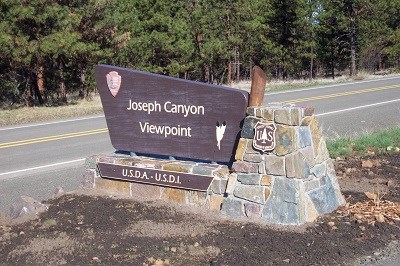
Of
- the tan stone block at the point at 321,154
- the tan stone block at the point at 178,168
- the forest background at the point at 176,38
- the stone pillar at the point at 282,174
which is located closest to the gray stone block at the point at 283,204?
the stone pillar at the point at 282,174

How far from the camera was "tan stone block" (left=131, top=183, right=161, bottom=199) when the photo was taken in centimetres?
636

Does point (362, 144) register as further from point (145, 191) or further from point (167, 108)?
point (145, 191)

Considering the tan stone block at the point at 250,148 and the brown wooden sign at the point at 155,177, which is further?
the brown wooden sign at the point at 155,177

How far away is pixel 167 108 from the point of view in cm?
636

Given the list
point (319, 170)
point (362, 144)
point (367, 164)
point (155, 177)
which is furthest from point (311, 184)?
point (362, 144)

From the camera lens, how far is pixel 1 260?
4754 millimetres

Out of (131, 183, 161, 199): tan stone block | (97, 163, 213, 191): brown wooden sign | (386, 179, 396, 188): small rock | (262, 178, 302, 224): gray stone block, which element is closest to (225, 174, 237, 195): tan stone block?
(97, 163, 213, 191): brown wooden sign

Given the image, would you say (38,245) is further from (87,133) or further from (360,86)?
(360,86)

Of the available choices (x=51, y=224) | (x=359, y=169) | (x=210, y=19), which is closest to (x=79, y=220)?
(x=51, y=224)

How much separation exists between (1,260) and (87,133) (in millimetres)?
8602

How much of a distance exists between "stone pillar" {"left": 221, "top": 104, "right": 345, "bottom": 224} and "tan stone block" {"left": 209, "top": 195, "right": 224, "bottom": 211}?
0.14m

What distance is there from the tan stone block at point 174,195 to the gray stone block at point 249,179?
0.84m

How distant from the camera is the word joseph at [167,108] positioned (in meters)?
6.12

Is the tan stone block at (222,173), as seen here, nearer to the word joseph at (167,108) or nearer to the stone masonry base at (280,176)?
the stone masonry base at (280,176)
